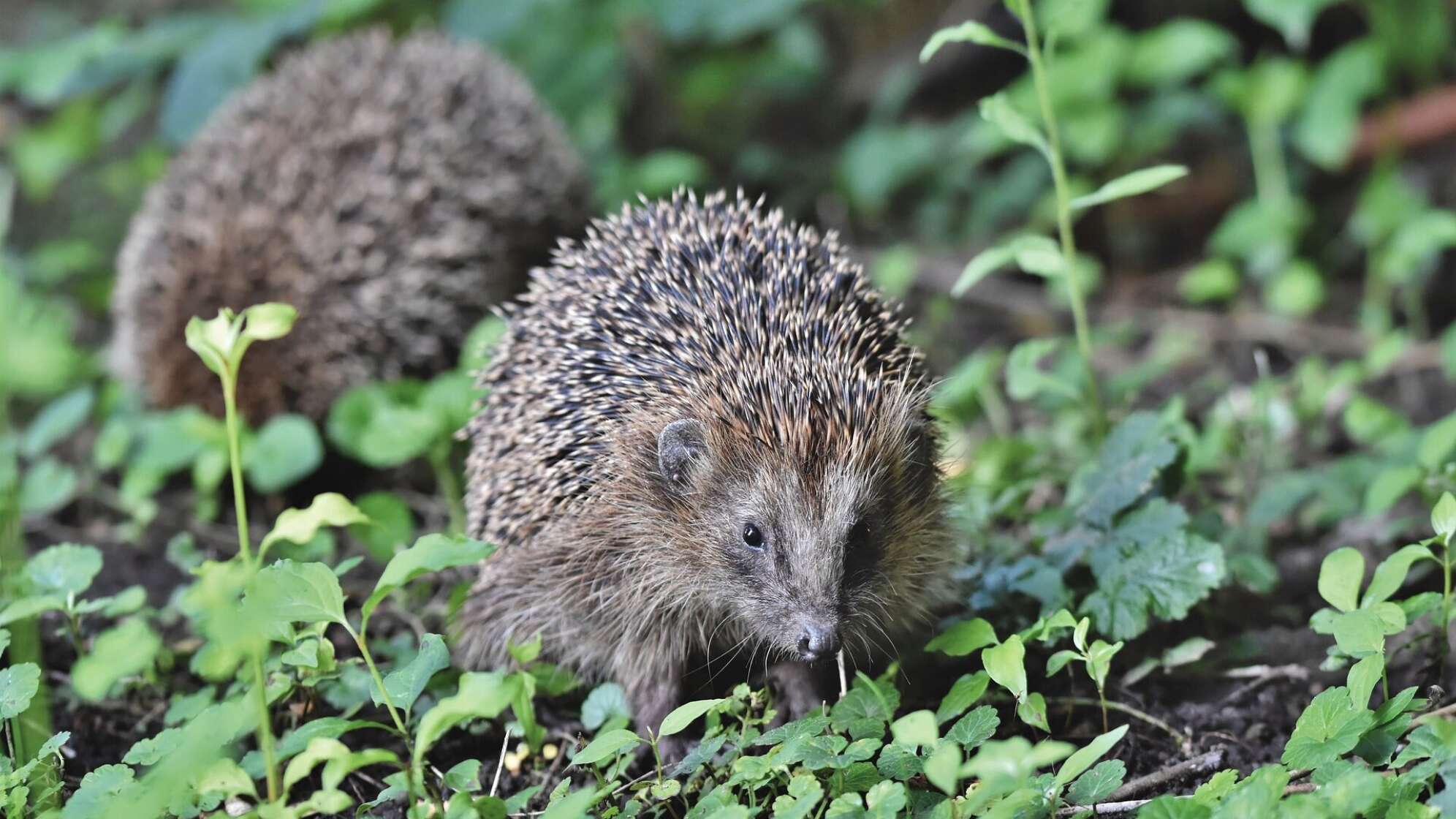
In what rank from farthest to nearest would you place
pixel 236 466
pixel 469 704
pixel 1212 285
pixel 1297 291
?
1. pixel 1297 291
2. pixel 1212 285
3. pixel 236 466
4. pixel 469 704

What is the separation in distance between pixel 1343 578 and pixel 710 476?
1920mm

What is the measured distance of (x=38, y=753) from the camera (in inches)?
151

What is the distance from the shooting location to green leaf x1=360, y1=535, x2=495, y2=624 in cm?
352

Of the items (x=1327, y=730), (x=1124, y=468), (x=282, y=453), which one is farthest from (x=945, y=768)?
(x=282, y=453)

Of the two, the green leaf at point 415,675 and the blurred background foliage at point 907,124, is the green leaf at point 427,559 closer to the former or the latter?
the green leaf at point 415,675

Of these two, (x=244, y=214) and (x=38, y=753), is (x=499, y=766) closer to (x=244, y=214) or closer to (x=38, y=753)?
(x=38, y=753)

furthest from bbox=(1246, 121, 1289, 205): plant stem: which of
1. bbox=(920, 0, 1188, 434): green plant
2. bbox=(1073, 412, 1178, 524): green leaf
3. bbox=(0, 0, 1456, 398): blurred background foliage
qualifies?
bbox=(1073, 412, 1178, 524): green leaf

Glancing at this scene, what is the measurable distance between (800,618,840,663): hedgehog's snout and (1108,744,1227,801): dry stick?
0.87 metres

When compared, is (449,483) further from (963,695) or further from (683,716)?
(963,695)

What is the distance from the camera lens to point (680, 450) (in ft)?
14.3

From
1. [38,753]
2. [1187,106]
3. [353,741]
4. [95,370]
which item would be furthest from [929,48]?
[95,370]

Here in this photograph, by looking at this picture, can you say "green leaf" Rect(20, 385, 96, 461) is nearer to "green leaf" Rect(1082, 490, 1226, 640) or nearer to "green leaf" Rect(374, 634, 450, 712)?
"green leaf" Rect(374, 634, 450, 712)

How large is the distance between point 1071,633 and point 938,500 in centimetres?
63

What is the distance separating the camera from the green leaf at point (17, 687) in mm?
3672
